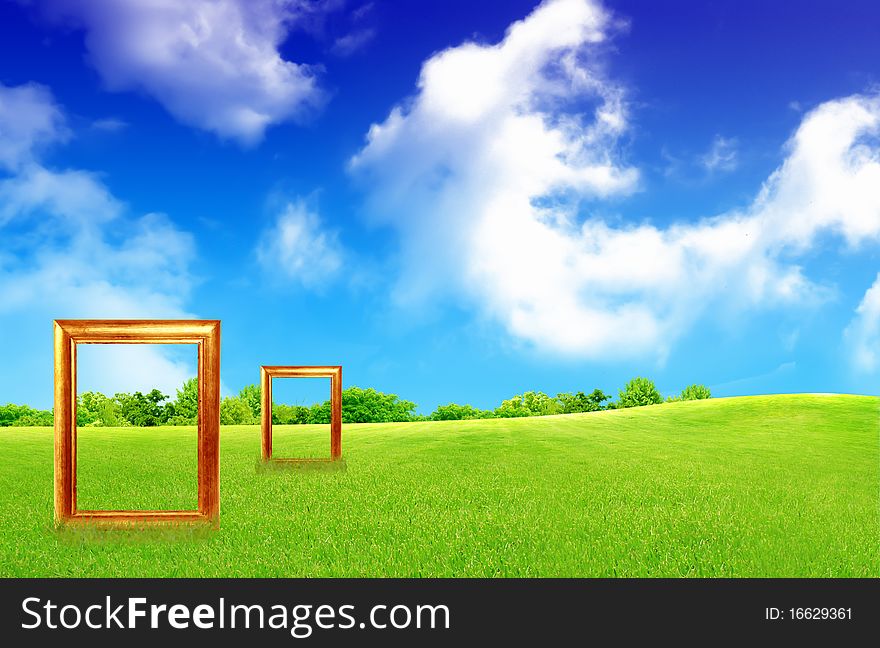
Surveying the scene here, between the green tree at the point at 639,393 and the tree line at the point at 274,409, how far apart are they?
108 millimetres

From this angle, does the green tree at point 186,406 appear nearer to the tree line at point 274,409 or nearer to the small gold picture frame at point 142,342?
the tree line at point 274,409

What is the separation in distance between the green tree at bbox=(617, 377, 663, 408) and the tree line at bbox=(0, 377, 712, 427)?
11 cm

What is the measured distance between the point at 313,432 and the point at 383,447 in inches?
314

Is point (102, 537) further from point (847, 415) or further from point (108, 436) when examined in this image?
point (847, 415)

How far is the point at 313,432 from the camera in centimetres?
3016

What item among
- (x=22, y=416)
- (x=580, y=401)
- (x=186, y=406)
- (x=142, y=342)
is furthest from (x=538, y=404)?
(x=142, y=342)

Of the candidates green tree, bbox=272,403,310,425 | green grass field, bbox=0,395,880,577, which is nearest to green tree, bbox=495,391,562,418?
green tree, bbox=272,403,310,425

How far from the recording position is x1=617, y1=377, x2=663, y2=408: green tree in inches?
2840

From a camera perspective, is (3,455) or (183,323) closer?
(183,323)

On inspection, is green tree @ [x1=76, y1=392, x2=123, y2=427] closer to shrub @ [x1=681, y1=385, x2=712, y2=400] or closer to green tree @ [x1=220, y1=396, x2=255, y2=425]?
green tree @ [x1=220, y1=396, x2=255, y2=425]

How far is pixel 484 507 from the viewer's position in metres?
12.3

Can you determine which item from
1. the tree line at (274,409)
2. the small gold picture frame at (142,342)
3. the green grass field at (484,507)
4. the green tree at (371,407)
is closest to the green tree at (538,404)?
the tree line at (274,409)

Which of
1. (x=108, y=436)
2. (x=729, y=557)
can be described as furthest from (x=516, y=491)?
(x=108, y=436)

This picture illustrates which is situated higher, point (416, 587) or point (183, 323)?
point (183, 323)
